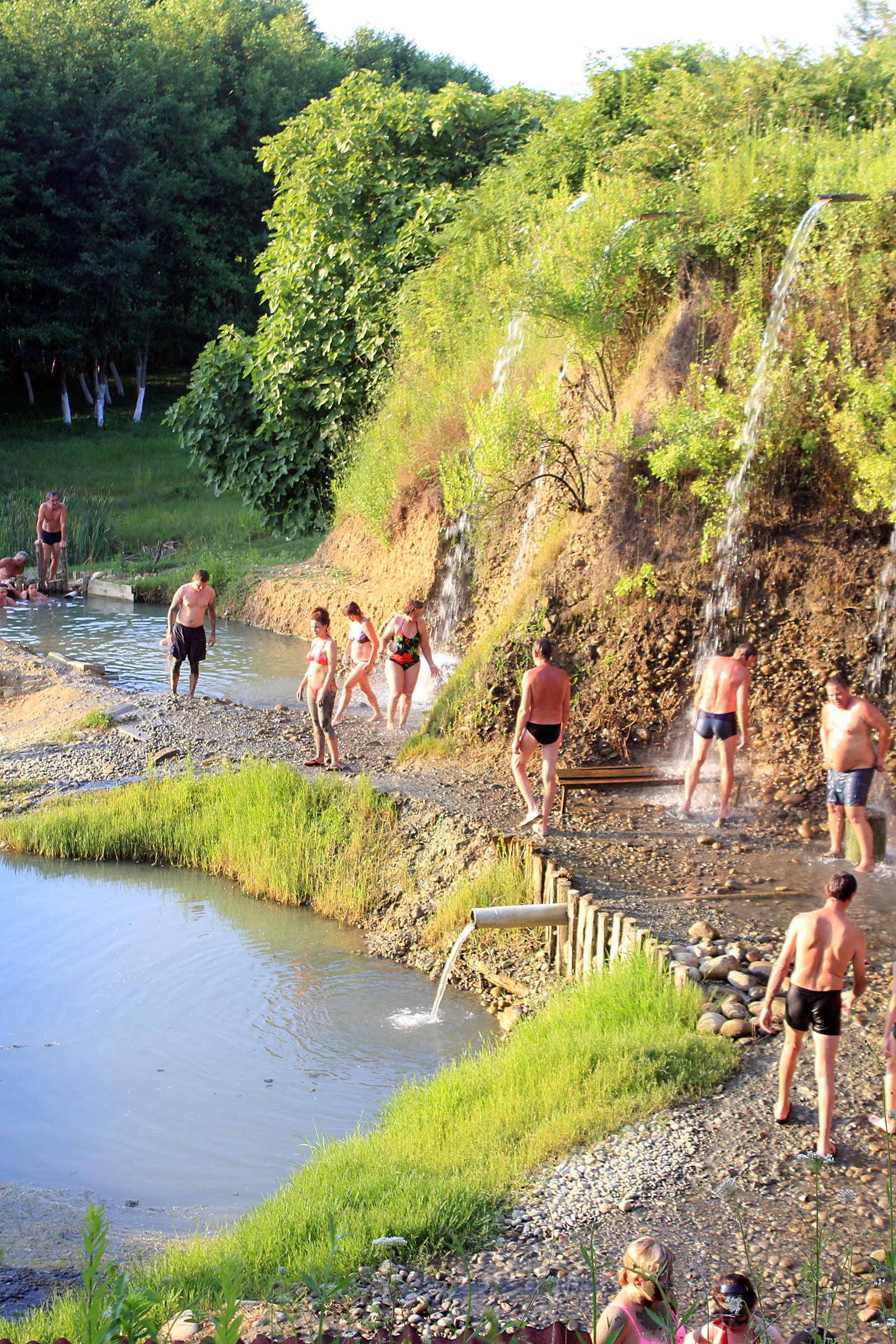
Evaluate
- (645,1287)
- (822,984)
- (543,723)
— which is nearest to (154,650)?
(543,723)

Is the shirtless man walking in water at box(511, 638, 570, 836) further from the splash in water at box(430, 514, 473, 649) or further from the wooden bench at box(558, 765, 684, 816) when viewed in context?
the splash in water at box(430, 514, 473, 649)

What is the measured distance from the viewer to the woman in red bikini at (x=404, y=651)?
14000mm

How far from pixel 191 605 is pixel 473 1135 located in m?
10.2

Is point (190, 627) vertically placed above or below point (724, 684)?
below

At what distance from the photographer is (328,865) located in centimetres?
1099

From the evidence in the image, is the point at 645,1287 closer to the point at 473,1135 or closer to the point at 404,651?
the point at 473,1135

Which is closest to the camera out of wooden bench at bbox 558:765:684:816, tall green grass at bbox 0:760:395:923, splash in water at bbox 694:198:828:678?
tall green grass at bbox 0:760:395:923

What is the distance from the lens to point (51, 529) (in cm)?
2388

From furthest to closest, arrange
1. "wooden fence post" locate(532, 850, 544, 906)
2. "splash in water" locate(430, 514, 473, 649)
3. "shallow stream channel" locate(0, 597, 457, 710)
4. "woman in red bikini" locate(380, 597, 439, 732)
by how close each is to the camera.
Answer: "splash in water" locate(430, 514, 473, 649) < "shallow stream channel" locate(0, 597, 457, 710) < "woman in red bikini" locate(380, 597, 439, 732) < "wooden fence post" locate(532, 850, 544, 906)

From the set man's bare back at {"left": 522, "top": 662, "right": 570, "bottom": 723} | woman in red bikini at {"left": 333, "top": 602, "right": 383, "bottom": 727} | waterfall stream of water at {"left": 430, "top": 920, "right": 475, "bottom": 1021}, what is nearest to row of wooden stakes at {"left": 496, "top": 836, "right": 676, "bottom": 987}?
waterfall stream of water at {"left": 430, "top": 920, "right": 475, "bottom": 1021}

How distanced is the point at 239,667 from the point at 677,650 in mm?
8320

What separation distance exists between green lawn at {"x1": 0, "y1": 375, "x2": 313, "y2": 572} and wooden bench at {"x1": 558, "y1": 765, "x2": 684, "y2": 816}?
13824 mm

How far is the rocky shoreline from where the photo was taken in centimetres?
525

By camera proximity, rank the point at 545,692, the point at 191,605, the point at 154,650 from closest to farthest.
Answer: the point at 545,692, the point at 191,605, the point at 154,650
